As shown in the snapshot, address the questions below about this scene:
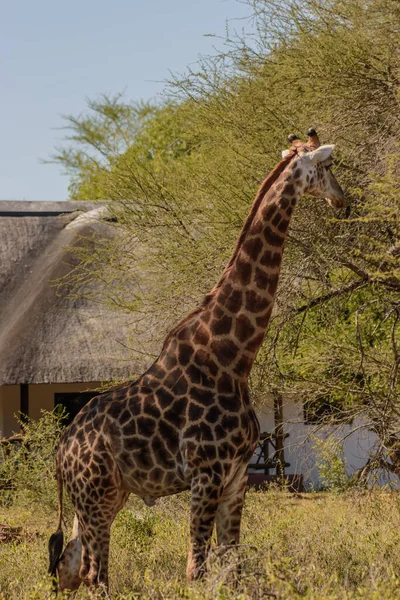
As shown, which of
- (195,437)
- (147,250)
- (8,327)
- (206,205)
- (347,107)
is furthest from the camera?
(8,327)

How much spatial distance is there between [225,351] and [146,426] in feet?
2.35

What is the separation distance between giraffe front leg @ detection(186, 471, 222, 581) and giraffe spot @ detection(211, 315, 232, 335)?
0.93 metres

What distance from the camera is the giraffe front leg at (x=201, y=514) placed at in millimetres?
6172

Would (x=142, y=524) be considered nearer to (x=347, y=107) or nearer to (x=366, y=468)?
(x=366, y=468)

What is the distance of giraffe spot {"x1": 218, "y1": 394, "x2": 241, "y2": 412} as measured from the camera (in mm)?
6320

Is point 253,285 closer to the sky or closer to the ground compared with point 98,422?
closer to the sky

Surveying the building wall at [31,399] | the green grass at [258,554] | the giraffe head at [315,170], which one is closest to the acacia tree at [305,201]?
the green grass at [258,554]

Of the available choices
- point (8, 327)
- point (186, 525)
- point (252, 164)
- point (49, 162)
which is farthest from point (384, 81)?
point (49, 162)

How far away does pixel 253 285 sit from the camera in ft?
21.4

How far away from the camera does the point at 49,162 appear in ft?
115

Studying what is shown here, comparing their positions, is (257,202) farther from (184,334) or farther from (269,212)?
(184,334)

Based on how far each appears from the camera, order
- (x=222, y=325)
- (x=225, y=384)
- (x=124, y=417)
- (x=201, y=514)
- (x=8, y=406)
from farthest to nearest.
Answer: (x=8, y=406)
(x=124, y=417)
(x=222, y=325)
(x=225, y=384)
(x=201, y=514)

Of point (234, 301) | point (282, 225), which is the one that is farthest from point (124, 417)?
point (282, 225)

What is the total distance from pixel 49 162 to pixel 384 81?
26.4m
